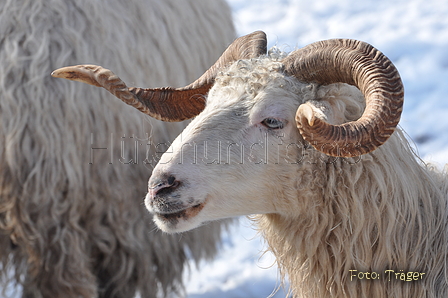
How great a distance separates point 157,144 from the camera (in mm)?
4188

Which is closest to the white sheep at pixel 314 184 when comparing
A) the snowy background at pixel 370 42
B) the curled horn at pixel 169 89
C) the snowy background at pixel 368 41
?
the curled horn at pixel 169 89

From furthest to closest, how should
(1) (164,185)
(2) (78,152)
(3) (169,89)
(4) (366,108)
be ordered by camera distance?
(2) (78,152)
(3) (169,89)
(1) (164,185)
(4) (366,108)

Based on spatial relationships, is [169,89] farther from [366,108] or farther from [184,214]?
[366,108]

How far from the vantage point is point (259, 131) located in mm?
2234

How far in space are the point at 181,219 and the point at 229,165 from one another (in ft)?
0.94

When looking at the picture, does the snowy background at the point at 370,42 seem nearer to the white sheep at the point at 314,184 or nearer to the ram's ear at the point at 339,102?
the white sheep at the point at 314,184

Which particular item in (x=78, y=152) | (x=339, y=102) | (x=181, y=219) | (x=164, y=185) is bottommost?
(x=181, y=219)

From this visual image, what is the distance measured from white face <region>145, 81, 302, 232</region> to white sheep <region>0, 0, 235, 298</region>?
1395 mm

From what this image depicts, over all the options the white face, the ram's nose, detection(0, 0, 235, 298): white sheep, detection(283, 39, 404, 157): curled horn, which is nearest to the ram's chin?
the white face

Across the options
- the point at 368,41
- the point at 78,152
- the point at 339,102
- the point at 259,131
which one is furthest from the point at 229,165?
the point at 368,41

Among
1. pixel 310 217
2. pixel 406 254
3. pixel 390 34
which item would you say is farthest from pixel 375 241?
pixel 390 34

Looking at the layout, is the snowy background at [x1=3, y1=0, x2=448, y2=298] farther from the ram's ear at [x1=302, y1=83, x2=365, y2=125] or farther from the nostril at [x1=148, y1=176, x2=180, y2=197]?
the nostril at [x1=148, y1=176, x2=180, y2=197]

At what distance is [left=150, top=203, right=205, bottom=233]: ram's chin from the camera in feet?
7.09

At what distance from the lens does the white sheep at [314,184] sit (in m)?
2.17
